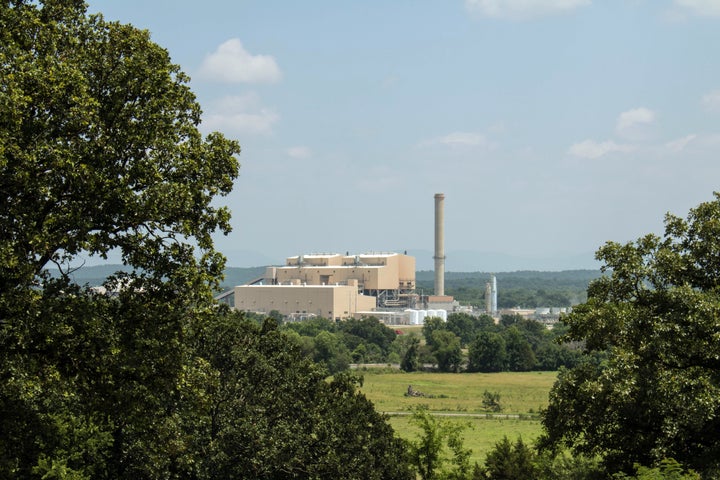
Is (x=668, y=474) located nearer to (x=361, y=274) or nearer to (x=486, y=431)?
(x=486, y=431)

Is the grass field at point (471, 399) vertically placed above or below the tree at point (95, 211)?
below

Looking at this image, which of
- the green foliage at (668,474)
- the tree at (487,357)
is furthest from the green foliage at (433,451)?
the tree at (487,357)

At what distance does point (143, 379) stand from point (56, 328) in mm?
1905

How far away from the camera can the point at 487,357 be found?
358ft

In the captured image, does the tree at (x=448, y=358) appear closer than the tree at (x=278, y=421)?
No

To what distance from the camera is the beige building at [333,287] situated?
153250 mm

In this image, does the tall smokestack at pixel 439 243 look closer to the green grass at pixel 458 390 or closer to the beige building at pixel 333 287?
the beige building at pixel 333 287

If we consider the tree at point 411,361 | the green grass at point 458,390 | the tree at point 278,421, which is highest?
the tree at point 278,421

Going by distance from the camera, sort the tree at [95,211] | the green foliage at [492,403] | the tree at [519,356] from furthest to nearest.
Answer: the tree at [519,356] → the green foliage at [492,403] → the tree at [95,211]

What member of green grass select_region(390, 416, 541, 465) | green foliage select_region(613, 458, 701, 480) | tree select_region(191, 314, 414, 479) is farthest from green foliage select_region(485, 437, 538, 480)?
green grass select_region(390, 416, 541, 465)

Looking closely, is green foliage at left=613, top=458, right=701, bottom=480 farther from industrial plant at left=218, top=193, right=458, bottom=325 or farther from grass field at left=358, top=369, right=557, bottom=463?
industrial plant at left=218, top=193, right=458, bottom=325

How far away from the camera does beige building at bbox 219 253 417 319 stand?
6033 inches

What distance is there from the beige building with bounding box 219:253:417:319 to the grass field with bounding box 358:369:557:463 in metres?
50.7

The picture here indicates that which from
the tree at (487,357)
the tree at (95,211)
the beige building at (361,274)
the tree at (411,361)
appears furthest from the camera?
the beige building at (361,274)
